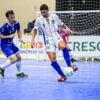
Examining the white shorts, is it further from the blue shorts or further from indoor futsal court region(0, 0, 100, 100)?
the blue shorts

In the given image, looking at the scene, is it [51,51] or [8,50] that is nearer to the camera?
[51,51]

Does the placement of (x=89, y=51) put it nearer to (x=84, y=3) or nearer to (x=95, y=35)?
(x=95, y=35)

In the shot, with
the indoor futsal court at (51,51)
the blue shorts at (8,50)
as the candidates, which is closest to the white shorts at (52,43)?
the indoor futsal court at (51,51)

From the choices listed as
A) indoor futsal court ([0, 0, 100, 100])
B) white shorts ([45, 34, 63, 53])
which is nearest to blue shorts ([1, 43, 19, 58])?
indoor futsal court ([0, 0, 100, 100])

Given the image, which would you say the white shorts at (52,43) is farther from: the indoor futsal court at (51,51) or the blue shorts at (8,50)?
the blue shorts at (8,50)

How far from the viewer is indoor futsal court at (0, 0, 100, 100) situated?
13.9 feet

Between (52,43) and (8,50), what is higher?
(52,43)

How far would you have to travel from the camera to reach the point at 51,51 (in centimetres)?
523

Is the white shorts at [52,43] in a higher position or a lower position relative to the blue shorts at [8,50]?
higher

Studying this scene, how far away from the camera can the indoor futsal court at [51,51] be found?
4.25 metres

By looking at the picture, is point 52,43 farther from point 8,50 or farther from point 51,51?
point 8,50

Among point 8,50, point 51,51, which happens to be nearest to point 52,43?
point 51,51

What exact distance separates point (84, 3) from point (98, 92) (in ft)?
35.8

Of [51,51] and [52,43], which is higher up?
[52,43]
